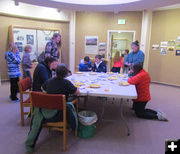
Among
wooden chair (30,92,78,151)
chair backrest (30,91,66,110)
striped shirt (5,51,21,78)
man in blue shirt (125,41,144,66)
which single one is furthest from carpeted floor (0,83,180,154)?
man in blue shirt (125,41,144,66)

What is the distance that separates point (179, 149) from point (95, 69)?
3.71 metres

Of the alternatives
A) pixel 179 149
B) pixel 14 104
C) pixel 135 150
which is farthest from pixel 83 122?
pixel 14 104

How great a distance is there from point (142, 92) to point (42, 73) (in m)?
1.85

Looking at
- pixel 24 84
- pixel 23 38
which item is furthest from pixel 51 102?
pixel 23 38

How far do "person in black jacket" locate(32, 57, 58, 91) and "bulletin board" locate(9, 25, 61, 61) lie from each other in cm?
329

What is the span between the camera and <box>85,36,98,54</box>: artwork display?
22.0ft

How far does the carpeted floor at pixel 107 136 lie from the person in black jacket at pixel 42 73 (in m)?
A: 0.72

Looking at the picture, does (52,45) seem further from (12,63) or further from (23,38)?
(23,38)

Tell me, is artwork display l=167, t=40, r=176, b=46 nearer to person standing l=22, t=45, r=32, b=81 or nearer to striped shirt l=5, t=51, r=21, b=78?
person standing l=22, t=45, r=32, b=81

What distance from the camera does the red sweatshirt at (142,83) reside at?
116 inches

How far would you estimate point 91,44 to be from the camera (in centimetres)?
676

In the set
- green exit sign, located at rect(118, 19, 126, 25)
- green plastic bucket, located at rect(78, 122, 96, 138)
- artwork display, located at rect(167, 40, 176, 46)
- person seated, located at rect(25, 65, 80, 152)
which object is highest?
green exit sign, located at rect(118, 19, 126, 25)

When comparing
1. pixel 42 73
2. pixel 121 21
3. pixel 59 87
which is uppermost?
pixel 121 21

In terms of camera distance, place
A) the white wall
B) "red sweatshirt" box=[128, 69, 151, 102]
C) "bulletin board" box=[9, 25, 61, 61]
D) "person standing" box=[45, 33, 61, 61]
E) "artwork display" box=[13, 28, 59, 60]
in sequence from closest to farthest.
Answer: "red sweatshirt" box=[128, 69, 151, 102]
"person standing" box=[45, 33, 61, 61]
the white wall
"bulletin board" box=[9, 25, 61, 61]
"artwork display" box=[13, 28, 59, 60]
